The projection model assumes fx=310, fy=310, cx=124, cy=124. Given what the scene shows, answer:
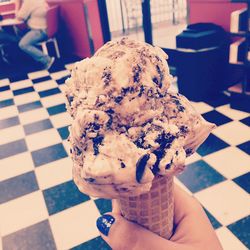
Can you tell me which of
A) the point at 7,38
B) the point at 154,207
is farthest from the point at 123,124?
the point at 7,38

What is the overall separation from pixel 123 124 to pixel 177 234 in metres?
0.46

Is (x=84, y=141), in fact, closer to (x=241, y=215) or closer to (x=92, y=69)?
(x=92, y=69)

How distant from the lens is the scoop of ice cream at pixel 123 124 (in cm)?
73

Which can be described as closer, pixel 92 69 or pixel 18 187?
pixel 92 69

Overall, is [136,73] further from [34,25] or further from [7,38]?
[7,38]

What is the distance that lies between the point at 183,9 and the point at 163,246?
758cm

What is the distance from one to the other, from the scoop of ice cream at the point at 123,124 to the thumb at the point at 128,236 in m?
0.19

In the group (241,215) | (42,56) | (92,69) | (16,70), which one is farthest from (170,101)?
(16,70)

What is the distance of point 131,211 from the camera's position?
95cm

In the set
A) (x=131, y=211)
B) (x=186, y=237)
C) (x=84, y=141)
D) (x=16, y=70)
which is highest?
(x=84, y=141)

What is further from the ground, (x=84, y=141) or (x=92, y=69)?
(x=92, y=69)

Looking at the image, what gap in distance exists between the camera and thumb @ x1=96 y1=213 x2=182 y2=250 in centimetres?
89

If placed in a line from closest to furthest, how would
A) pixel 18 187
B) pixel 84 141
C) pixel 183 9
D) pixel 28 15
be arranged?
pixel 84 141
pixel 18 187
pixel 28 15
pixel 183 9

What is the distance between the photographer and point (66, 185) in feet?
8.20
